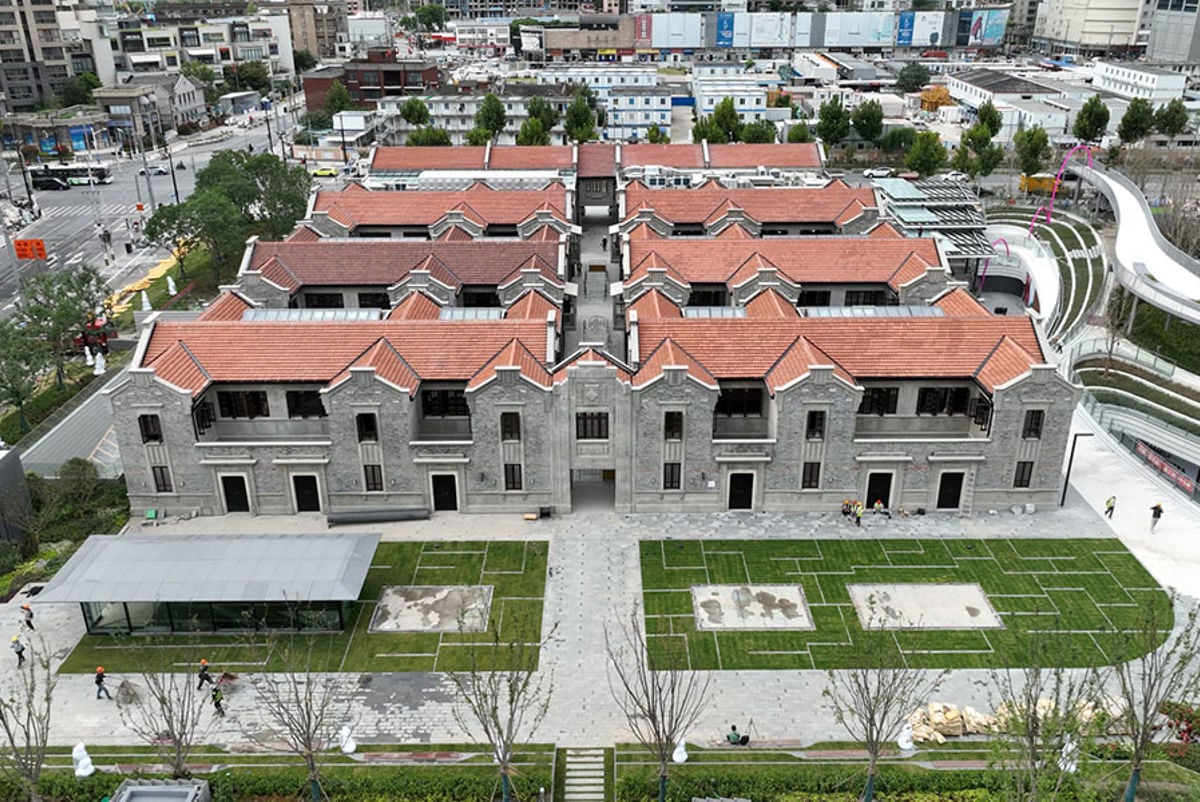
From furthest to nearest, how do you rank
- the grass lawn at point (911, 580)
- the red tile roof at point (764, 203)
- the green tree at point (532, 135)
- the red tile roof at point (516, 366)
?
the green tree at point (532, 135) < the red tile roof at point (764, 203) < the red tile roof at point (516, 366) < the grass lawn at point (911, 580)

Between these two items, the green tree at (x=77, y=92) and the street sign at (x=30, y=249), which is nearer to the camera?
the street sign at (x=30, y=249)

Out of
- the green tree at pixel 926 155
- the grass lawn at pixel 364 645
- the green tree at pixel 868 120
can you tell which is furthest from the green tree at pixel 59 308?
the green tree at pixel 868 120

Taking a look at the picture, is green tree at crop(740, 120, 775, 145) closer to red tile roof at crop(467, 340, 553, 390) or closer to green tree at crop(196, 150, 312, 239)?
green tree at crop(196, 150, 312, 239)

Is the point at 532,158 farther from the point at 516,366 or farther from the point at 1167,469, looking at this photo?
the point at 1167,469

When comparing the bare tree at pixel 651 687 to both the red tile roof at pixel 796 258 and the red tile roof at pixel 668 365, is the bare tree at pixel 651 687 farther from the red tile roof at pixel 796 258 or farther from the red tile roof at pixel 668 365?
the red tile roof at pixel 796 258

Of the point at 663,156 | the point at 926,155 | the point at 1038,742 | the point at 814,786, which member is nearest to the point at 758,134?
the point at 926,155

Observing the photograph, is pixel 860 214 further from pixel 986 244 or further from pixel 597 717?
pixel 597 717
